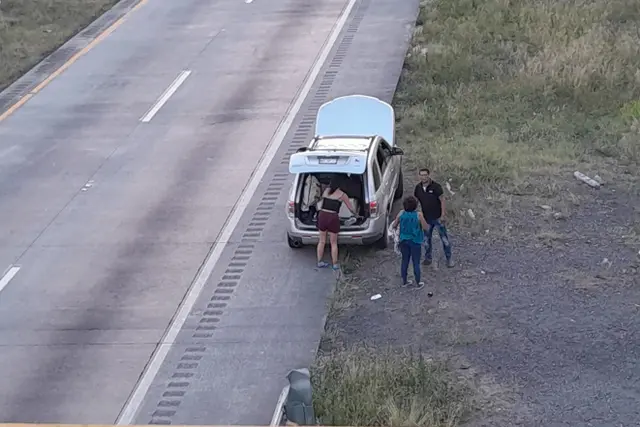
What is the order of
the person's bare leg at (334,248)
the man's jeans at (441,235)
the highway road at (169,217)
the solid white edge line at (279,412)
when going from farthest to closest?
the person's bare leg at (334,248)
the man's jeans at (441,235)
the highway road at (169,217)
the solid white edge line at (279,412)

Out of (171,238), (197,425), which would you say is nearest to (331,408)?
(197,425)

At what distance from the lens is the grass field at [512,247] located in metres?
12.4

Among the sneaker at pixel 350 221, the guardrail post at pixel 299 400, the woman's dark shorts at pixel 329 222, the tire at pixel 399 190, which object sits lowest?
the tire at pixel 399 190

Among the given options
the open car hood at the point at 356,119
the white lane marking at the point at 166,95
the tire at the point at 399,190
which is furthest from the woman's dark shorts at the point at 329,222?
the white lane marking at the point at 166,95

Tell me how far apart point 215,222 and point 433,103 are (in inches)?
270

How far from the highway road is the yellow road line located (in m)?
0.10

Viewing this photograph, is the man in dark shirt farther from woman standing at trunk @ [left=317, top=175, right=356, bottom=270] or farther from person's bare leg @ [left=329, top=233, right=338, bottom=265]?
person's bare leg @ [left=329, top=233, right=338, bottom=265]

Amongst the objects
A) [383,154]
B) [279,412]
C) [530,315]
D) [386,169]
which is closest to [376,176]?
[386,169]

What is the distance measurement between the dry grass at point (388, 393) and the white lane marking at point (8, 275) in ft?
18.3

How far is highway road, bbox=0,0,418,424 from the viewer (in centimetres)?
1332

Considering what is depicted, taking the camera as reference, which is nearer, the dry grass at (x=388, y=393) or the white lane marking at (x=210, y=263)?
the dry grass at (x=388, y=393)

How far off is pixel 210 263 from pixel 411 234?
3.30 meters

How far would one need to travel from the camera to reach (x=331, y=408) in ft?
38.9

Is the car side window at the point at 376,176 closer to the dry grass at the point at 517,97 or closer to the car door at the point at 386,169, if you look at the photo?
the car door at the point at 386,169
